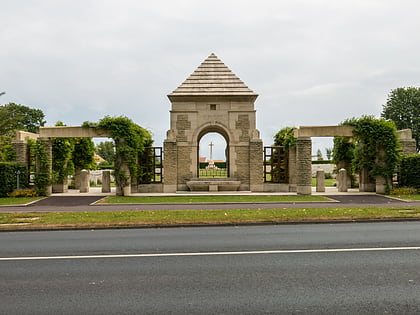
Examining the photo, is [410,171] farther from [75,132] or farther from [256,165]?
[75,132]

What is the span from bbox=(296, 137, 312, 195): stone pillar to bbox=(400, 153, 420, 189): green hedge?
18.9 ft

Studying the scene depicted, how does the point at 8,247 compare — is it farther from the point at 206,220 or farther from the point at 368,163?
the point at 368,163

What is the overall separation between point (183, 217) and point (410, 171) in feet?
50.3

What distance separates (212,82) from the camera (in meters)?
22.3

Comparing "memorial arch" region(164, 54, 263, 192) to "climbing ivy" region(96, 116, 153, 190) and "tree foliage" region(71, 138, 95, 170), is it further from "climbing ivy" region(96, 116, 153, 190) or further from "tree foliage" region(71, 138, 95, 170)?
"tree foliage" region(71, 138, 95, 170)

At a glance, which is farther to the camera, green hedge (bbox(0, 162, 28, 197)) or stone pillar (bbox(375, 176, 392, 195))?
stone pillar (bbox(375, 176, 392, 195))

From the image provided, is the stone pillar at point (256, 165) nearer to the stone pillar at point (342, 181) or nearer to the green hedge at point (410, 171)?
the stone pillar at point (342, 181)

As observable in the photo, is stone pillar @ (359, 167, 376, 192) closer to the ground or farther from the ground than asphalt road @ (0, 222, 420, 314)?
farther from the ground

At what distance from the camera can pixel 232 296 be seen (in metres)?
4.29

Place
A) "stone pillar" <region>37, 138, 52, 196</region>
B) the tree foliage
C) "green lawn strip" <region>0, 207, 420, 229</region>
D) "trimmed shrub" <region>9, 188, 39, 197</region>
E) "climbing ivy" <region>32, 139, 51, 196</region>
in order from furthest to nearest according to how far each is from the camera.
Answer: the tree foliage → "stone pillar" <region>37, 138, 52, 196</region> → "climbing ivy" <region>32, 139, 51, 196</region> → "trimmed shrub" <region>9, 188, 39, 197</region> → "green lawn strip" <region>0, 207, 420, 229</region>

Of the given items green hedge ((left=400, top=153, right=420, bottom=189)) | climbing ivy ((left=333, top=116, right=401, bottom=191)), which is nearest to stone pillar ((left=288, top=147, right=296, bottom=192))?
climbing ivy ((left=333, top=116, right=401, bottom=191))

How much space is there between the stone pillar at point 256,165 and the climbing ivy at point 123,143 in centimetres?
720

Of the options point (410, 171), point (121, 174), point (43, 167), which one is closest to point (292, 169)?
point (410, 171)

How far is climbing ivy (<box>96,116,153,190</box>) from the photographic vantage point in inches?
771
